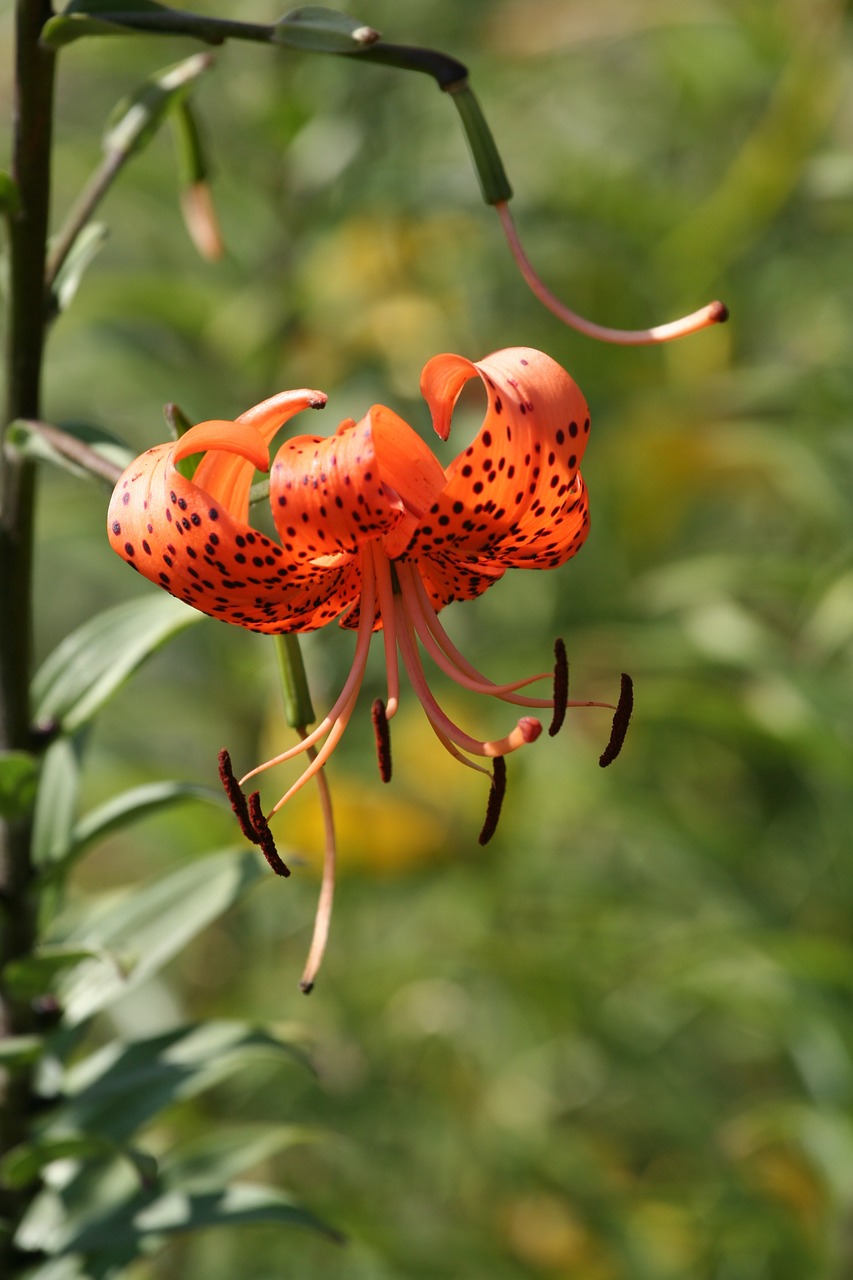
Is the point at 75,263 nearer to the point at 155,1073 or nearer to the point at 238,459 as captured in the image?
the point at 238,459

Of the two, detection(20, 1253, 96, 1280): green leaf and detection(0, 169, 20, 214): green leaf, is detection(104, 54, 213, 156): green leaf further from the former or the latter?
detection(20, 1253, 96, 1280): green leaf

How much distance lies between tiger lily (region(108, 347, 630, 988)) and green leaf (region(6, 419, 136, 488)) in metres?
0.03

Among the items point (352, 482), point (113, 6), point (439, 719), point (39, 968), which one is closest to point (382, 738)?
point (439, 719)

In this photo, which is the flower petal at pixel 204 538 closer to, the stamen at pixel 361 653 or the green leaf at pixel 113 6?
the stamen at pixel 361 653

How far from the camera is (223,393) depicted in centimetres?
A: 155

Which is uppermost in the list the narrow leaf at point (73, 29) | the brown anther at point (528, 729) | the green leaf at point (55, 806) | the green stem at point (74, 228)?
the narrow leaf at point (73, 29)

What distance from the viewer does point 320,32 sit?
58cm

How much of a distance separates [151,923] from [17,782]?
16 cm

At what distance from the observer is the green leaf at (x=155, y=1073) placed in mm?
785

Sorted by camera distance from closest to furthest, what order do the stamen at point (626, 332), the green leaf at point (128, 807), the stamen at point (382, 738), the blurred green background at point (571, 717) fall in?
the stamen at point (626, 332) < the stamen at point (382, 738) < the green leaf at point (128, 807) < the blurred green background at point (571, 717)

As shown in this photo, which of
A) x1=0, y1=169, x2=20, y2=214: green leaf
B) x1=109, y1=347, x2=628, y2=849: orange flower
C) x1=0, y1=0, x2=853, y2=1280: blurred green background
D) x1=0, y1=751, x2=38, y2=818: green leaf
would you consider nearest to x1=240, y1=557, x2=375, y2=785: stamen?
x1=109, y1=347, x2=628, y2=849: orange flower

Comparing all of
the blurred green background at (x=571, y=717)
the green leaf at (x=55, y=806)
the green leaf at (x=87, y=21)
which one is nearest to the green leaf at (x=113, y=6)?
the green leaf at (x=87, y=21)

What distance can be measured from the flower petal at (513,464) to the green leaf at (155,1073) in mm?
305

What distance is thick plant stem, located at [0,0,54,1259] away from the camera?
2.08 ft
